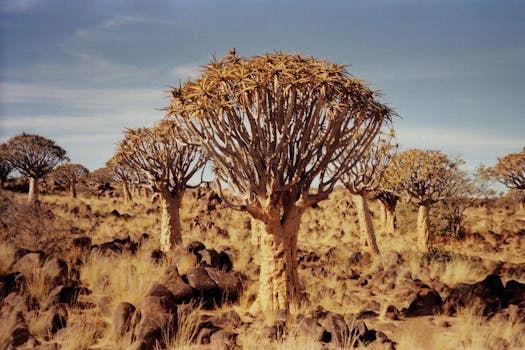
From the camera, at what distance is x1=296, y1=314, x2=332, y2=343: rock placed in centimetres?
490

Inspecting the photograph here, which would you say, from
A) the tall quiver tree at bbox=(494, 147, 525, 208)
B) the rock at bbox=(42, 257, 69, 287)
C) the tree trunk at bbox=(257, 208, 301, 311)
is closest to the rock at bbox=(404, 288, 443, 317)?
the tree trunk at bbox=(257, 208, 301, 311)

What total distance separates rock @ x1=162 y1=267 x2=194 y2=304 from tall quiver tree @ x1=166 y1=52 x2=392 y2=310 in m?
1.30

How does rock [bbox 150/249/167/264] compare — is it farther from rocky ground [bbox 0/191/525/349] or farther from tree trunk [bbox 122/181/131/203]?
tree trunk [bbox 122/181/131/203]

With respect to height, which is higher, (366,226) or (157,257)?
(366,226)

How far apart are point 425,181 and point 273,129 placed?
41.4 feet

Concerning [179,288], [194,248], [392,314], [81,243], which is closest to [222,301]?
[179,288]

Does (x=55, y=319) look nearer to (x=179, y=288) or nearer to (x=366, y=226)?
(x=179, y=288)

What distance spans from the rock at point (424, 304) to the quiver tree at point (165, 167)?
25.4 ft

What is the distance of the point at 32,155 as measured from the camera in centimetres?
2852

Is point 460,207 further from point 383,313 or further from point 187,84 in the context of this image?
point 187,84

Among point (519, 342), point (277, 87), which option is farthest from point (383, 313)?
point (277, 87)

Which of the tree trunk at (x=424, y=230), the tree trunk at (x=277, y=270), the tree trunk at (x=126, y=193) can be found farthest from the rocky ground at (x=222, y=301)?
the tree trunk at (x=126, y=193)

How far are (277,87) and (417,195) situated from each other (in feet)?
42.4

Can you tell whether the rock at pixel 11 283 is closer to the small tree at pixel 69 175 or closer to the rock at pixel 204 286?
the rock at pixel 204 286
